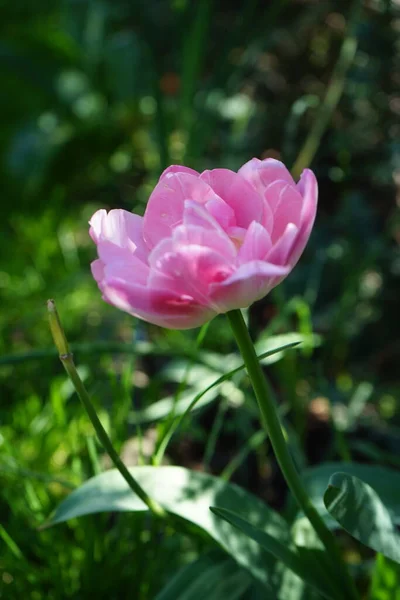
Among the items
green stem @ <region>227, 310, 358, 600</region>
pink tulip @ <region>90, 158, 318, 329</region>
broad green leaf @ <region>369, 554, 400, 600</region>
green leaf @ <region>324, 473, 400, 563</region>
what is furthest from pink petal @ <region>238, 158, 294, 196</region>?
broad green leaf @ <region>369, 554, 400, 600</region>

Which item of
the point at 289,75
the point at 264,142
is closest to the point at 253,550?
the point at 264,142

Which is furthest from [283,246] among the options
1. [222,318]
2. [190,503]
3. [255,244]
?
[222,318]

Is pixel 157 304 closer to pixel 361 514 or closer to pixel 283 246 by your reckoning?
pixel 283 246

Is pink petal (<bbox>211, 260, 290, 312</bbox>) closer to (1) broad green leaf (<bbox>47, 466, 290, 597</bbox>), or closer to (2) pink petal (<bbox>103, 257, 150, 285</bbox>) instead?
(2) pink petal (<bbox>103, 257, 150, 285</bbox>)

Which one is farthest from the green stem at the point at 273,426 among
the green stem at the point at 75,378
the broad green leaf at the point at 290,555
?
the green stem at the point at 75,378

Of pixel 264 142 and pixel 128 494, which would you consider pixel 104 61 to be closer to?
pixel 264 142
